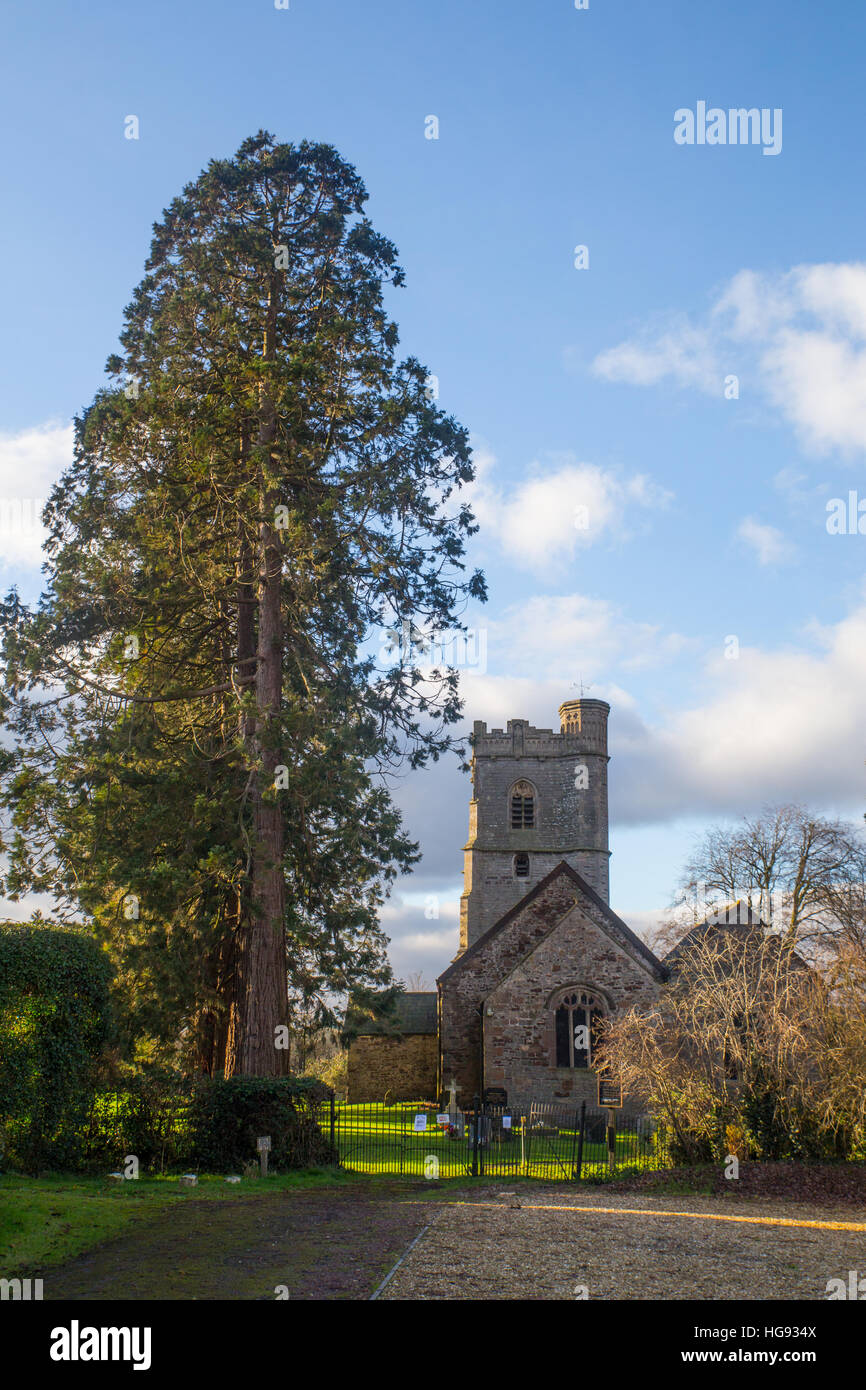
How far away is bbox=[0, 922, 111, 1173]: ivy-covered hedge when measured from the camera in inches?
597

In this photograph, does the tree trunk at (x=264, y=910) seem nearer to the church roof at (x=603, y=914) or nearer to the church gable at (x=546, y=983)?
the church gable at (x=546, y=983)

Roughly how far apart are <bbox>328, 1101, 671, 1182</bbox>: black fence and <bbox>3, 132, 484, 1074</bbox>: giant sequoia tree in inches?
149

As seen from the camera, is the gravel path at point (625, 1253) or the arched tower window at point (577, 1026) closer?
the gravel path at point (625, 1253)

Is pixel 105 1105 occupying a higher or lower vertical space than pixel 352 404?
lower

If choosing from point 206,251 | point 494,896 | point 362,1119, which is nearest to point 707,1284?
point 206,251

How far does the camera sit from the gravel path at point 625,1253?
946 centimetres

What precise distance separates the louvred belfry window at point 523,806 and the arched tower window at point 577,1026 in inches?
677

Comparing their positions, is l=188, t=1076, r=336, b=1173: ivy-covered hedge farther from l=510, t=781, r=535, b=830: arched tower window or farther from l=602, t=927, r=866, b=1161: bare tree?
l=510, t=781, r=535, b=830: arched tower window

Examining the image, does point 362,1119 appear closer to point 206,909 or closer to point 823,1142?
point 206,909

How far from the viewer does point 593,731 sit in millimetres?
48906

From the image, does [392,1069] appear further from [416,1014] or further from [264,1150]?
[264,1150]

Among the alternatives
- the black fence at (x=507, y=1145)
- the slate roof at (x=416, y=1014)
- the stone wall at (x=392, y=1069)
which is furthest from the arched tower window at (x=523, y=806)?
the black fence at (x=507, y=1145)

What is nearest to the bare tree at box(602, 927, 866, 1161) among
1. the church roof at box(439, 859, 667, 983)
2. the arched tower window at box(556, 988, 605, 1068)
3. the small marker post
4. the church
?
the small marker post

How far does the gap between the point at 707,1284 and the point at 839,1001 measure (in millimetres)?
8614
